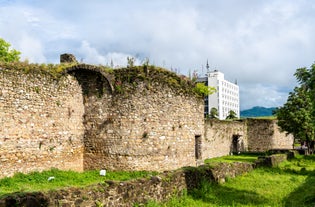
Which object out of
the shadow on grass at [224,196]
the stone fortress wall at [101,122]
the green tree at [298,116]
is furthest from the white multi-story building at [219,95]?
the shadow on grass at [224,196]

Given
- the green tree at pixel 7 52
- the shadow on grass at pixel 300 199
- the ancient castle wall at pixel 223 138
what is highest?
the green tree at pixel 7 52

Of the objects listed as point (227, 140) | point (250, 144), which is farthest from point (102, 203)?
point (250, 144)

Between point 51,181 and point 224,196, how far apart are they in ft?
22.7

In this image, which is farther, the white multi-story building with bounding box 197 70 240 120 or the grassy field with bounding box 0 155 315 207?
the white multi-story building with bounding box 197 70 240 120

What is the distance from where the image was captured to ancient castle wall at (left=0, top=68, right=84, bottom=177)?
42.7ft

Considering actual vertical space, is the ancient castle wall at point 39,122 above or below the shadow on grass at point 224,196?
above

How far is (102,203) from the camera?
761 centimetres

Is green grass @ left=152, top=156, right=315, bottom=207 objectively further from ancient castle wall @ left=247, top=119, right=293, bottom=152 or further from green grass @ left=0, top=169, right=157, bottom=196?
ancient castle wall @ left=247, top=119, right=293, bottom=152

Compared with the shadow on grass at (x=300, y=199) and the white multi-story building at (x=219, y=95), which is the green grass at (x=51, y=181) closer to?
the shadow on grass at (x=300, y=199)

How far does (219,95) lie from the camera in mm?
129625

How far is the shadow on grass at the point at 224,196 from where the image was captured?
10180mm

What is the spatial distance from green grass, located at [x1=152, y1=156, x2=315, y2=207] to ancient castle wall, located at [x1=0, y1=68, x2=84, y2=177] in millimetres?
6795

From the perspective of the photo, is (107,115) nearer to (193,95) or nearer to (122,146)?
(122,146)

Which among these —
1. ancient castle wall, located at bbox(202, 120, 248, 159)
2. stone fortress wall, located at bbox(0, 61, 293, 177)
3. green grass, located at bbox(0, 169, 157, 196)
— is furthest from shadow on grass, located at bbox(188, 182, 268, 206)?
ancient castle wall, located at bbox(202, 120, 248, 159)
